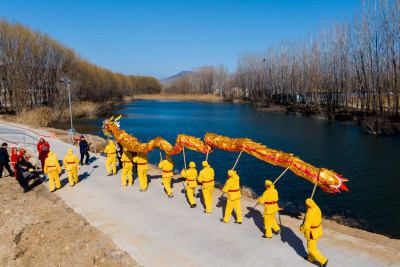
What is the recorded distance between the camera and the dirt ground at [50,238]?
24.4 ft

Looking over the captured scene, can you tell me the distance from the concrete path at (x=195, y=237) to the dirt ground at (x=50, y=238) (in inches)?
13.5

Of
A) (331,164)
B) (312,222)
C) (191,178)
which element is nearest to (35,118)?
(191,178)

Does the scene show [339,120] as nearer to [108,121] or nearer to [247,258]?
[108,121]

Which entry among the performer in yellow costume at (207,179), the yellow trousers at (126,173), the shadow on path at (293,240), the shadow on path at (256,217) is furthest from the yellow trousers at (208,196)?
the yellow trousers at (126,173)

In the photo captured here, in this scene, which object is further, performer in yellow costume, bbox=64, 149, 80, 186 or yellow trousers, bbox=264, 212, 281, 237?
performer in yellow costume, bbox=64, 149, 80, 186

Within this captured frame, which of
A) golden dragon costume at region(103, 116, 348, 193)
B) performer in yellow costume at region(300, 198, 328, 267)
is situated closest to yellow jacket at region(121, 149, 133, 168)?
golden dragon costume at region(103, 116, 348, 193)

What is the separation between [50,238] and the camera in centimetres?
843

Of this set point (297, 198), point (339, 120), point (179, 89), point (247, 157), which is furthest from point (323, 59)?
point (179, 89)

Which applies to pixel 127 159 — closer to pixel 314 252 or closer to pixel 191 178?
pixel 191 178

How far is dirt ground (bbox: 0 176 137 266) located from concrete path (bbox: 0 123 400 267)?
342mm

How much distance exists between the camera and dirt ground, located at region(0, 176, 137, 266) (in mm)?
7438

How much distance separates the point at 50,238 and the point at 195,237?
404cm

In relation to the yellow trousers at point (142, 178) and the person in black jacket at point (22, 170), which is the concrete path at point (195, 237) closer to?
the yellow trousers at point (142, 178)

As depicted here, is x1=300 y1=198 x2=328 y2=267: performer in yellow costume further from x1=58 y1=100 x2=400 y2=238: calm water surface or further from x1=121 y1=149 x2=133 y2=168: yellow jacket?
x1=121 y1=149 x2=133 y2=168: yellow jacket
